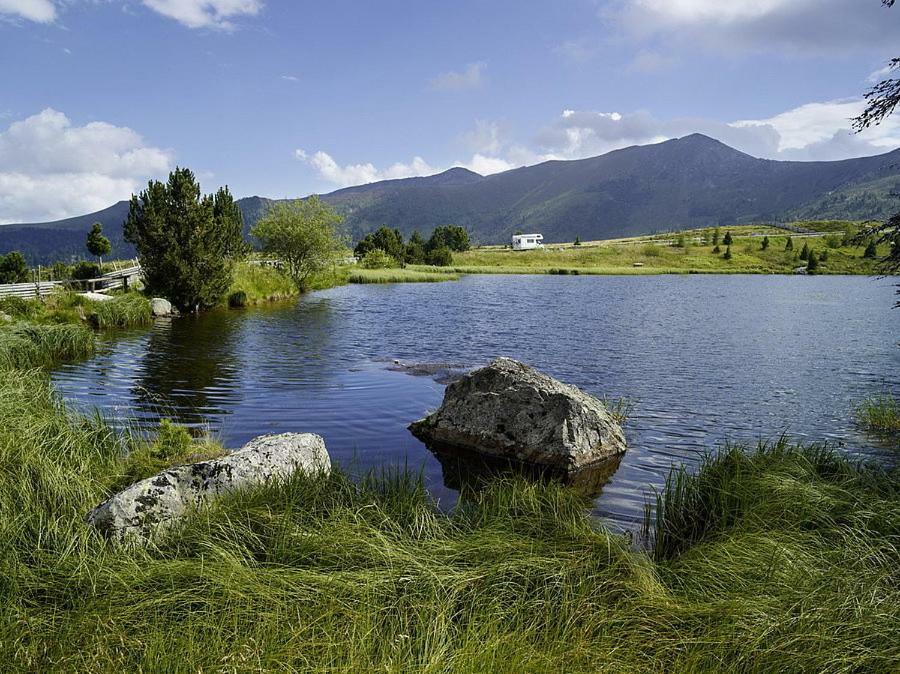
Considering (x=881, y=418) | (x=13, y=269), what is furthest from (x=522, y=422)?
(x=13, y=269)

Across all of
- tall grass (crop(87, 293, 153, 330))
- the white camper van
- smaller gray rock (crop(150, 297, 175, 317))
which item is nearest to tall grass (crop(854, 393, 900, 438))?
tall grass (crop(87, 293, 153, 330))

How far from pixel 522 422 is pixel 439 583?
20.9 feet

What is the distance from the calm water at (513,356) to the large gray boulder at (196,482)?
1.84 m

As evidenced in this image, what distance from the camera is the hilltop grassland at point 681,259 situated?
323ft

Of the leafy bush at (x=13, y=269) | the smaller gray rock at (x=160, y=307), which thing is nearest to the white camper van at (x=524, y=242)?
the leafy bush at (x=13, y=269)

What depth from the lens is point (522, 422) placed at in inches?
433

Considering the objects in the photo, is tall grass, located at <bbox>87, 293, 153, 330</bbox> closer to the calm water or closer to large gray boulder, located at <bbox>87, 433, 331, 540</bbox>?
the calm water

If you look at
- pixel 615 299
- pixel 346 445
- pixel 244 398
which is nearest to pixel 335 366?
pixel 244 398

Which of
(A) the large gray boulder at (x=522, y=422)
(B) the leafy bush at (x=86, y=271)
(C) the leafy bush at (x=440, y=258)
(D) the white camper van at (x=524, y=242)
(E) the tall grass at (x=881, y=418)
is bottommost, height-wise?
(E) the tall grass at (x=881, y=418)

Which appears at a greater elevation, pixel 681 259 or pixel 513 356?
pixel 681 259

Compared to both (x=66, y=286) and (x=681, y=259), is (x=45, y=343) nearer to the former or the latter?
(x=66, y=286)

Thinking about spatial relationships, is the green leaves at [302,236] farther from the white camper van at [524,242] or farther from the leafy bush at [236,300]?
the white camper van at [524,242]

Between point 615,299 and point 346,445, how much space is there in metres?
42.2

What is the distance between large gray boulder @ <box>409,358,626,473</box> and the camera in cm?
1050
